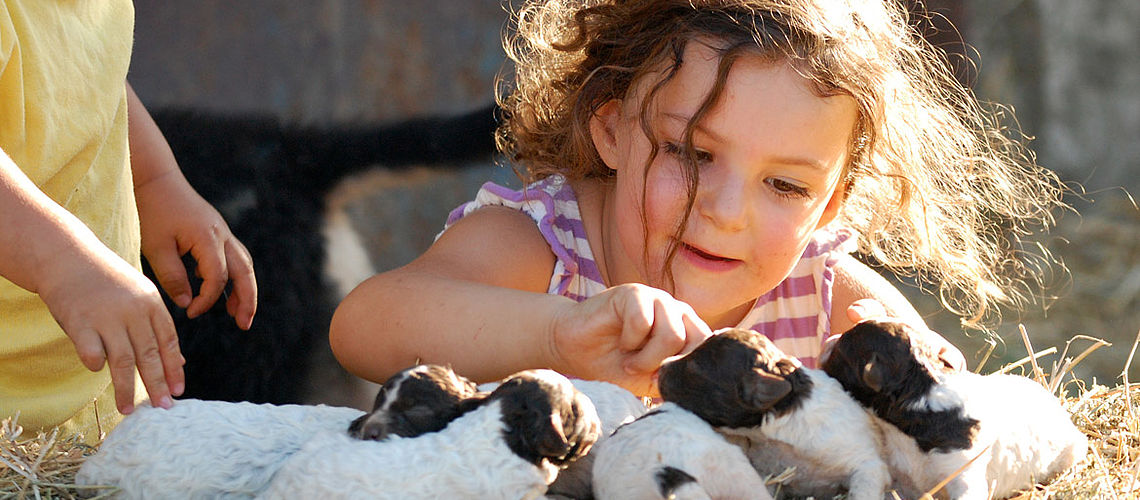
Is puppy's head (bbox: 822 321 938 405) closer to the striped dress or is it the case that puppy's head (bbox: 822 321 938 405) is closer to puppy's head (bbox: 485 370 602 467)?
puppy's head (bbox: 485 370 602 467)

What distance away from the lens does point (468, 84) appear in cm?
434

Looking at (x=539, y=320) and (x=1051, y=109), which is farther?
(x=1051, y=109)

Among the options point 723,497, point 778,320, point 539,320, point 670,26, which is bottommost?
point 778,320

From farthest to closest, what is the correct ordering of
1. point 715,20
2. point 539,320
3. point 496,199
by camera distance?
point 496,199 < point 715,20 < point 539,320

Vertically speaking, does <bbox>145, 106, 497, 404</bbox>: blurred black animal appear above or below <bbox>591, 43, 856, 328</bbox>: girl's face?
below

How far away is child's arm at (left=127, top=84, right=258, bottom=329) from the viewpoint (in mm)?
2865

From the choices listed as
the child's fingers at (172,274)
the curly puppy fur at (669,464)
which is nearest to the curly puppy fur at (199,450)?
the curly puppy fur at (669,464)

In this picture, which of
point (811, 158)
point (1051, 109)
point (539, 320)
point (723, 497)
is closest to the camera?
point (723, 497)

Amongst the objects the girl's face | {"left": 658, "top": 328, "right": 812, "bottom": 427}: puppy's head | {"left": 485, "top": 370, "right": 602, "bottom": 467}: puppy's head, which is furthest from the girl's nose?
{"left": 485, "top": 370, "right": 602, "bottom": 467}: puppy's head

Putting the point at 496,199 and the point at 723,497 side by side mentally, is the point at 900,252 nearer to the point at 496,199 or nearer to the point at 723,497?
the point at 496,199

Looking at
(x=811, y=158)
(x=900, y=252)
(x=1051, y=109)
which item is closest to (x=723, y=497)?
(x=811, y=158)

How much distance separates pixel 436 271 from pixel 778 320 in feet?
3.80

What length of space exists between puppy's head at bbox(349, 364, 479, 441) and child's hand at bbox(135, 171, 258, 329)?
1.32 m

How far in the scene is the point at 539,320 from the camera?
2371 millimetres
